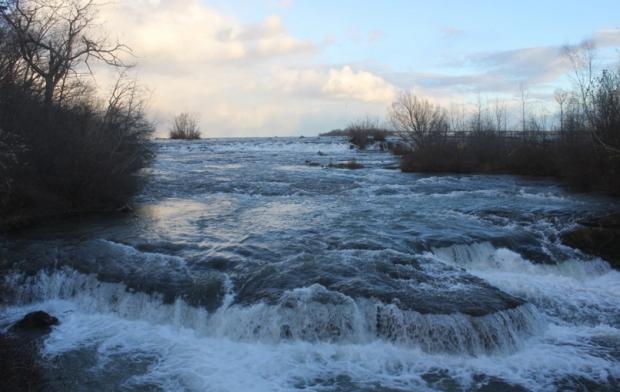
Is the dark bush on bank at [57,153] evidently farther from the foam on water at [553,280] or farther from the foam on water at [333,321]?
the foam on water at [553,280]

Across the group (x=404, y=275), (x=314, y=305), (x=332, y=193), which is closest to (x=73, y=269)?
(x=314, y=305)

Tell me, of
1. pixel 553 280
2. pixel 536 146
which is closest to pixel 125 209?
pixel 553 280

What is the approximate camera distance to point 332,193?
22422 millimetres

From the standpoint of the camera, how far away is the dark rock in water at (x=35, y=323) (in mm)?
8602

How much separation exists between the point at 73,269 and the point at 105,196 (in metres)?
7.31

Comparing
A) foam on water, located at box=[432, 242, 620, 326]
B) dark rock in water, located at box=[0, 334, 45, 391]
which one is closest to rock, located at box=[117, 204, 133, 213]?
dark rock in water, located at box=[0, 334, 45, 391]

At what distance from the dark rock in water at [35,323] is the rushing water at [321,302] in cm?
21

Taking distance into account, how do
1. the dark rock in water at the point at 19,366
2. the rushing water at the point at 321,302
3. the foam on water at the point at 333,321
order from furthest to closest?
the foam on water at the point at 333,321
the rushing water at the point at 321,302
the dark rock in water at the point at 19,366

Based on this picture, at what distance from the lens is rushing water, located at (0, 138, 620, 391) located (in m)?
A: 7.25

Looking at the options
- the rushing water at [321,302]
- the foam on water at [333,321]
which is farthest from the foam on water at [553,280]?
the foam on water at [333,321]

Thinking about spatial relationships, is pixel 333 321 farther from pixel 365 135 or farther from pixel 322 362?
pixel 365 135

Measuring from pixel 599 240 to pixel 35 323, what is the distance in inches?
537

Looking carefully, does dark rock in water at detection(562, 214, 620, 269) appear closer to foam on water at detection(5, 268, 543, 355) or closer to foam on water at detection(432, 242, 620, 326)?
foam on water at detection(432, 242, 620, 326)

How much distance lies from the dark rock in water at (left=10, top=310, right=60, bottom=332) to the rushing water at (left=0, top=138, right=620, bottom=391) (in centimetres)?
21
